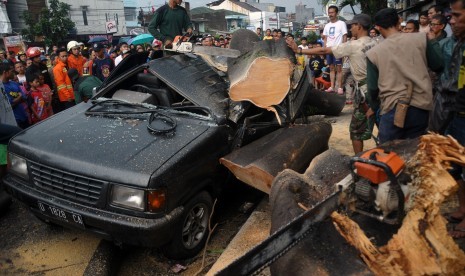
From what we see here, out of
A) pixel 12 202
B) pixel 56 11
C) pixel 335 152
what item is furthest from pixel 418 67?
pixel 56 11

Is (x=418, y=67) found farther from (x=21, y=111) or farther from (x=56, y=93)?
(x=56, y=93)

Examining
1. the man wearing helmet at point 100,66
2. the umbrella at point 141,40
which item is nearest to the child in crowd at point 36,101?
the man wearing helmet at point 100,66

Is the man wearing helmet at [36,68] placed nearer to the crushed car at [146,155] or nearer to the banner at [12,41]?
the crushed car at [146,155]

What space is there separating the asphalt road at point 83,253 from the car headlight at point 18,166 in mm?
771

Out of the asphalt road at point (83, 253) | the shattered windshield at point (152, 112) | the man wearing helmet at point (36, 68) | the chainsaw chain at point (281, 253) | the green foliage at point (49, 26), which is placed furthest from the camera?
the green foliage at point (49, 26)

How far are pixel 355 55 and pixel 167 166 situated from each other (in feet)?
9.00

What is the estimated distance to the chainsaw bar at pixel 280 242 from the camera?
156 cm

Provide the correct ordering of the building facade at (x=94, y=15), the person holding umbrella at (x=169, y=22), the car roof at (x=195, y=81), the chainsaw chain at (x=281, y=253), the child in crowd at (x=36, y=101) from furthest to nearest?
the building facade at (x=94, y=15) < the person holding umbrella at (x=169, y=22) < the child in crowd at (x=36, y=101) < the car roof at (x=195, y=81) < the chainsaw chain at (x=281, y=253)

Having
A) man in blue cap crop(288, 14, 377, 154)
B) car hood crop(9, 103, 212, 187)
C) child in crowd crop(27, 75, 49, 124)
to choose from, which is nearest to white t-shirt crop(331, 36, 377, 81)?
man in blue cap crop(288, 14, 377, 154)

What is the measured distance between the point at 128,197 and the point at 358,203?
1.68m

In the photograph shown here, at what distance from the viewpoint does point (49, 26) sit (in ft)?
95.2

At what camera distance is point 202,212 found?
10.6ft

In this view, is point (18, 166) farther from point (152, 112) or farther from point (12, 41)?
point (12, 41)

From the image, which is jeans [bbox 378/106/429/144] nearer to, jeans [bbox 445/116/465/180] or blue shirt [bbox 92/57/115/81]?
jeans [bbox 445/116/465/180]
